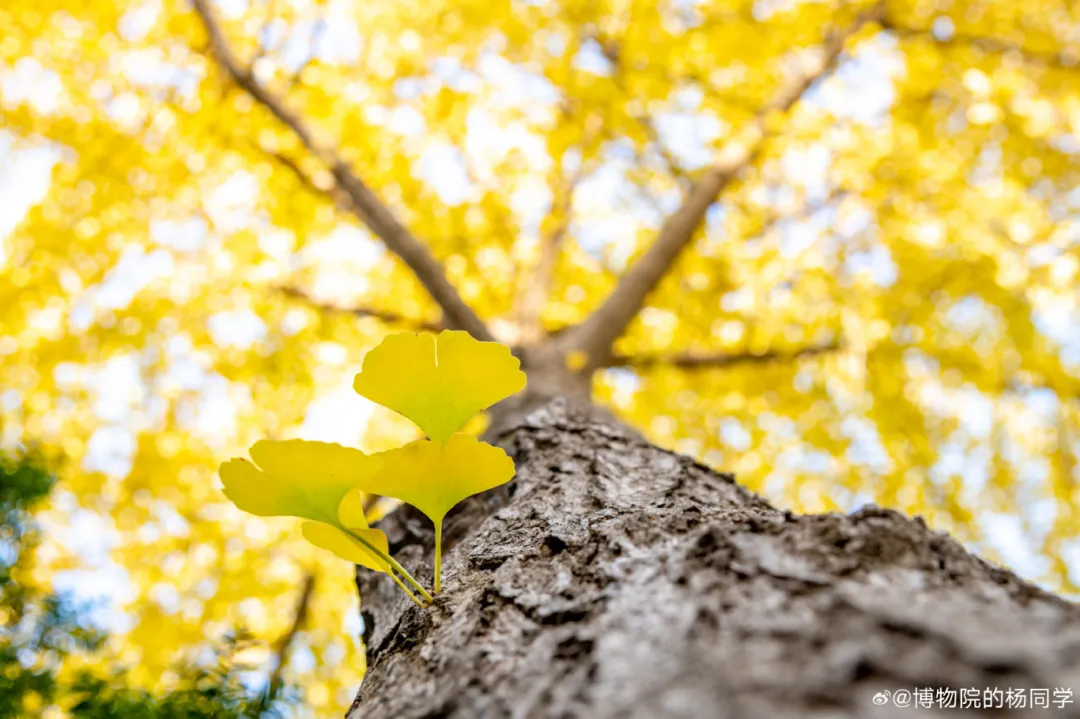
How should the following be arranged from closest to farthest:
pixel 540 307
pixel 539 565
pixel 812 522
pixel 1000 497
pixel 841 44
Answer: pixel 812 522 < pixel 539 565 < pixel 540 307 < pixel 841 44 < pixel 1000 497

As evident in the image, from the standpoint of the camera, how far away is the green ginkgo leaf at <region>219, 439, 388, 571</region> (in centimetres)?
52

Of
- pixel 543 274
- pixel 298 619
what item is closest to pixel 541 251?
pixel 543 274

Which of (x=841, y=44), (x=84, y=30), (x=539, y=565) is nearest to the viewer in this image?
(x=539, y=565)

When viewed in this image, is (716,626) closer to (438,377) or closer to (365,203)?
(438,377)

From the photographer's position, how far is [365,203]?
2.19m

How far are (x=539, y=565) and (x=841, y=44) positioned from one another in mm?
3083

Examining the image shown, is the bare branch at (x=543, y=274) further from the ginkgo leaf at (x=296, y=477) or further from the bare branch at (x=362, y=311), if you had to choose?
the ginkgo leaf at (x=296, y=477)

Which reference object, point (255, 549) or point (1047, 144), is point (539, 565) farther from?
point (1047, 144)

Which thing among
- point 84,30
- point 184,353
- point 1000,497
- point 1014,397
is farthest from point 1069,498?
point 84,30

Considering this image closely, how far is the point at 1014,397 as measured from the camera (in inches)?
114

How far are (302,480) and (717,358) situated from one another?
2270mm

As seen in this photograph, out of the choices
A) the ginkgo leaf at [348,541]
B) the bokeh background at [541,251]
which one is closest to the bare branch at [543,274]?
the bokeh background at [541,251]

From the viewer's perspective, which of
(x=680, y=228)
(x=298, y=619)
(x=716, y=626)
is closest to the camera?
(x=716, y=626)

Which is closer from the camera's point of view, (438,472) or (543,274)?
(438,472)
